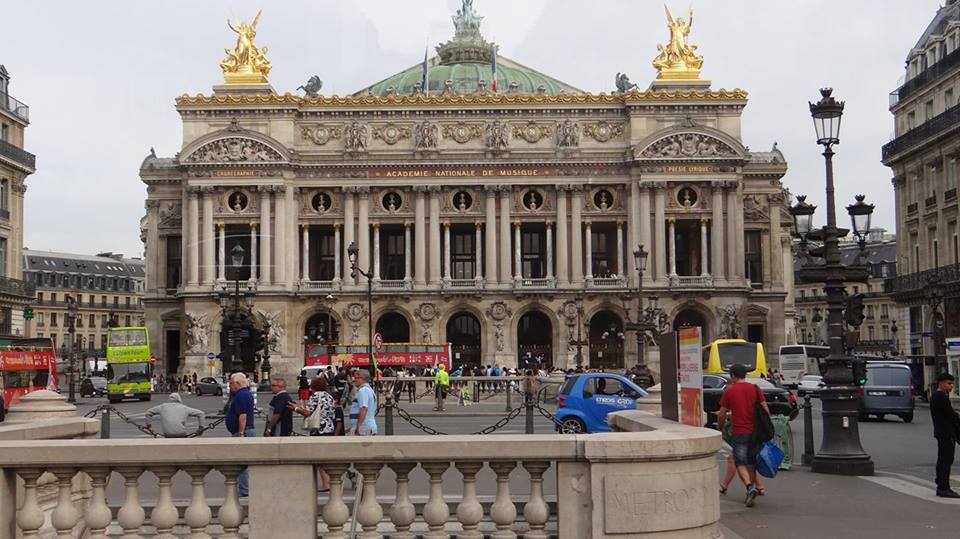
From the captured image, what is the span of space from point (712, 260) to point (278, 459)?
69.7 meters

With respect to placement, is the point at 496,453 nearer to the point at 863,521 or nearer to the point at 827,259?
the point at 863,521

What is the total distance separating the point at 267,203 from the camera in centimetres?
7606

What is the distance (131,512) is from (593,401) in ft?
69.3

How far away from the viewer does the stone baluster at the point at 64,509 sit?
30.7 ft

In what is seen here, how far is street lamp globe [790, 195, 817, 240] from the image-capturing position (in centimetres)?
2588

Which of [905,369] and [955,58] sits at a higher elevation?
[955,58]

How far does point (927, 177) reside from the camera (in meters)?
63.5

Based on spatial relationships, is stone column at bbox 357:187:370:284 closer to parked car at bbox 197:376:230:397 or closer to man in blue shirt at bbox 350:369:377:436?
parked car at bbox 197:376:230:397

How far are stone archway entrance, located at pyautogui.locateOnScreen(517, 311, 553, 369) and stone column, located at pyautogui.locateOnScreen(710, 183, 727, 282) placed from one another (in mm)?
11762

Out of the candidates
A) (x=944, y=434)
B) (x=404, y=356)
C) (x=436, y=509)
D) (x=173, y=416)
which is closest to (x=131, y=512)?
(x=436, y=509)

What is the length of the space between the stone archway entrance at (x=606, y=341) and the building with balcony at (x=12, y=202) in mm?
35568

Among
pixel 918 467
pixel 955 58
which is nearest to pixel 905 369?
pixel 918 467

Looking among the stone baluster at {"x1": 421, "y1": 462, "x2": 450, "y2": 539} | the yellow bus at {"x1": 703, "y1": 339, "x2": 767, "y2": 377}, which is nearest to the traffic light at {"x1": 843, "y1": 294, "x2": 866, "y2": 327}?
the yellow bus at {"x1": 703, "y1": 339, "x2": 767, "y2": 377}

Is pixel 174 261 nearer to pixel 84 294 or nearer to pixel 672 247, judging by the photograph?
pixel 672 247
